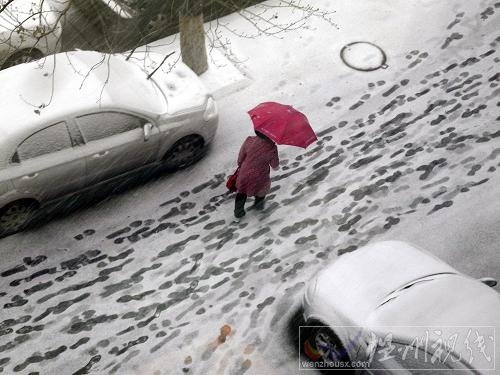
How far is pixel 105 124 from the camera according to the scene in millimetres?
6707

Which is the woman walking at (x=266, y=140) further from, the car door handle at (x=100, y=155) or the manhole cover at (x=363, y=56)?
the manhole cover at (x=363, y=56)

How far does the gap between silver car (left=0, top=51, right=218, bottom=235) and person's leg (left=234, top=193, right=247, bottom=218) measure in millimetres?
1066

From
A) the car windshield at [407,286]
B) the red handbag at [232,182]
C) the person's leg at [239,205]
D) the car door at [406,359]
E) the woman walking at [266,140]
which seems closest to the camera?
the car door at [406,359]

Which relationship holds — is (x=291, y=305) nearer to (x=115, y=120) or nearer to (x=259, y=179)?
(x=259, y=179)

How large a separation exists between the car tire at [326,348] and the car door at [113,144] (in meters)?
3.14

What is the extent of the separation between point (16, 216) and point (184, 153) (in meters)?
2.32

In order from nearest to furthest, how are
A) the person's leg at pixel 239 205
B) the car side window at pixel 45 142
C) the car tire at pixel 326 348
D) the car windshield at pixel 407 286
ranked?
the car windshield at pixel 407 286 → the car tire at pixel 326 348 → the car side window at pixel 45 142 → the person's leg at pixel 239 205

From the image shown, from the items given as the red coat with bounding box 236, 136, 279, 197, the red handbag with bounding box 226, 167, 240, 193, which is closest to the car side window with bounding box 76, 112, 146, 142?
the red handbag with bounding box 226, 167, 240, 193

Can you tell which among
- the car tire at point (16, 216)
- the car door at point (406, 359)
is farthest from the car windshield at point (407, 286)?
the car tire at point (16, 216)

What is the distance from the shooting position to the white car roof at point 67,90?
630 cm

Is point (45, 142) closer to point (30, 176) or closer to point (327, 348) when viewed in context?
point (30, 176)

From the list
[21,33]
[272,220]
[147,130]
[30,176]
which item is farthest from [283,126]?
[21,33]

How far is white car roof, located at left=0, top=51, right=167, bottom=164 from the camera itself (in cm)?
630

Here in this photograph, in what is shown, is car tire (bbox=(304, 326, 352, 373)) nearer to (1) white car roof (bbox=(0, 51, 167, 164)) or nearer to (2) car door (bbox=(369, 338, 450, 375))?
(2) car door (bbox=(369, 338, 450, 375))
